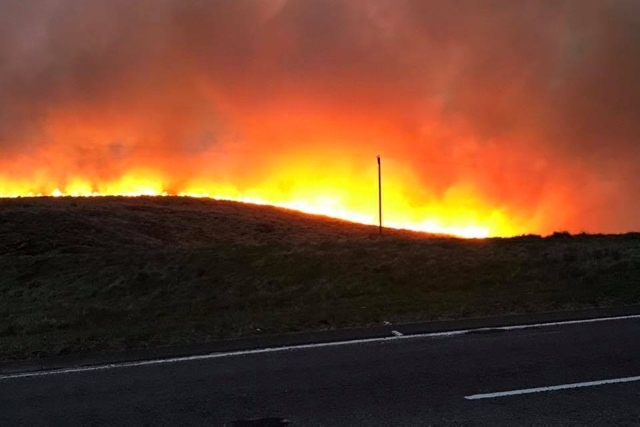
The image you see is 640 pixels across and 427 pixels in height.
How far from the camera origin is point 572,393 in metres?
6.04

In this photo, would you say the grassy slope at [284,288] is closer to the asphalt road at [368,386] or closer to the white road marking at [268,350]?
the white road marking at [268,350]

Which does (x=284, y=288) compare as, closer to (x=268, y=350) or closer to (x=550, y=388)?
(x=268, y=350)

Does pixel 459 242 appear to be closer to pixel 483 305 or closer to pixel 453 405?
pixel 483 305

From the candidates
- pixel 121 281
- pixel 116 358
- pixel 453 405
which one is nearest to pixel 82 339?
pixel 116 358

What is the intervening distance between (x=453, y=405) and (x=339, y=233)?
5079 cm

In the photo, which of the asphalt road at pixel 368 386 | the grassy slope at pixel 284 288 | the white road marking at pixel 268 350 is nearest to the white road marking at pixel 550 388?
the asphalt road at pixel 368 386

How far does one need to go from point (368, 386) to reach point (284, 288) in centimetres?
1001

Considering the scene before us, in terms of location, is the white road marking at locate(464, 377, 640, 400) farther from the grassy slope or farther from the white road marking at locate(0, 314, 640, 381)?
the grassy slope

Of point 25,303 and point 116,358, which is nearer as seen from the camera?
point 116,358

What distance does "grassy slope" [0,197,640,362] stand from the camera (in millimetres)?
10891

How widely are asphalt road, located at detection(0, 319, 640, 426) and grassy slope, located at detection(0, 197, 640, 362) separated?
219 cm

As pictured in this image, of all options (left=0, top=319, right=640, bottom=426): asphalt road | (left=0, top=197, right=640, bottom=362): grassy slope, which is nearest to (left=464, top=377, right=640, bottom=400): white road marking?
(left=0, top=319, right=640, bottom=426): asphalt road

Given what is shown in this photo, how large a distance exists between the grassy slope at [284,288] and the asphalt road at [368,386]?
2.19 meters

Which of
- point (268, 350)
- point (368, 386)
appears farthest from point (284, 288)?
point (368, 386)
